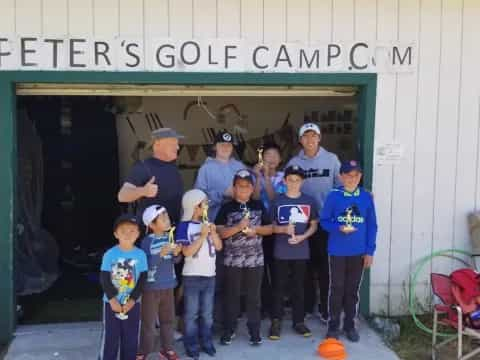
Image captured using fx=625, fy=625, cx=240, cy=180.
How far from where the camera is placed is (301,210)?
15.3 ft

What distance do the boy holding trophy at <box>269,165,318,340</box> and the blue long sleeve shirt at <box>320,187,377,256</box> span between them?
5.4 inches

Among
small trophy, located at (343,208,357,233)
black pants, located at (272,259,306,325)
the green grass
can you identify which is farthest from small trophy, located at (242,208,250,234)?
the green grass

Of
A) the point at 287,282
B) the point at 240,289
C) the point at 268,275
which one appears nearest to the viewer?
the point at 240,289

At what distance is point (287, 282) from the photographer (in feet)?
15.8

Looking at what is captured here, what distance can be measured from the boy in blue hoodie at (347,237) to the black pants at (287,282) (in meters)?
0.23

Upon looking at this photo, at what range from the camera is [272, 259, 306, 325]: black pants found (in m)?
4.70

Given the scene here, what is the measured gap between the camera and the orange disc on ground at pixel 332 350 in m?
Result: 4.50

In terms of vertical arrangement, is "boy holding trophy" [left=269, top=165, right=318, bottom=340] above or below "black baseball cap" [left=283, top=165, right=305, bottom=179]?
below

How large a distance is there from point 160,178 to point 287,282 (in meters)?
1.29

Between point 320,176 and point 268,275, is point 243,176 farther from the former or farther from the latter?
point 268,275

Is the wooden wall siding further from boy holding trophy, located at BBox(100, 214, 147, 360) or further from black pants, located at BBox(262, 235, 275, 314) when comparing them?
boy holding trophy, located at BBox(100, 214, 147, 360)

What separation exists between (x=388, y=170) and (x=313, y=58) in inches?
45.2

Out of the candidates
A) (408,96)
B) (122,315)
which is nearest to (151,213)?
(122,315)

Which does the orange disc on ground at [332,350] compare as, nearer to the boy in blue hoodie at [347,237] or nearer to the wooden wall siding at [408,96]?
the boy in blue hoodie at [347,237]
